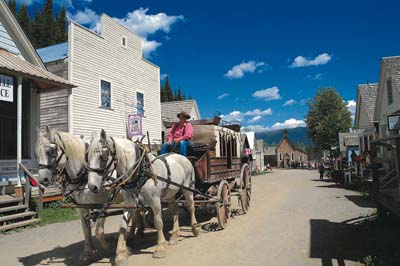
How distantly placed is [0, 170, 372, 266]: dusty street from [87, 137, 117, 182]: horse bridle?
66.7 inches

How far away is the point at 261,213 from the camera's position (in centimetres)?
1029

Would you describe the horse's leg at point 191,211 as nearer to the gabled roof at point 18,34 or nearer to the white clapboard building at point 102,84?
the white clapboard building at point 102,84

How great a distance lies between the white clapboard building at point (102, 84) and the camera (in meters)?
15.0

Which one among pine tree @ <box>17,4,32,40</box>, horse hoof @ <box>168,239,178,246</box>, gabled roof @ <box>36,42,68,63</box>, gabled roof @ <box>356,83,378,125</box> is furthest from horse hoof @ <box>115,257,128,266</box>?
pine tree @ <box>17,4,32,40</box>

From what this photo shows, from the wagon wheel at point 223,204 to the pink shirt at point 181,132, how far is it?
1517mm

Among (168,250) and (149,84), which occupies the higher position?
(149,84)

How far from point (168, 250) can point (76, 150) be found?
2.60 metres

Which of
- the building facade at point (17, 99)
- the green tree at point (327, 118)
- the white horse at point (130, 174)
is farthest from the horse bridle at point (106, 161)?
the green tree at point (327, 118)

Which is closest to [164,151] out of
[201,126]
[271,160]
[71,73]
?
[201,126]

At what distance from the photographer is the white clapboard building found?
15.0 m

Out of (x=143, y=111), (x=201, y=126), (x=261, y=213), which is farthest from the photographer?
(x=143, y=111)

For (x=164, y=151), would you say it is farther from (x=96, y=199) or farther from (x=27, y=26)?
(x=27, y=26)

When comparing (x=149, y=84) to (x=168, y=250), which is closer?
(x=168, y=250)

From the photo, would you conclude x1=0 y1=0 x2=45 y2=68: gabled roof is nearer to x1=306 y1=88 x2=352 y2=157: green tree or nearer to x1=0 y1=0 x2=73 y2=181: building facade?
x1=0 y1=0 x2=73 y2=181: building facade
